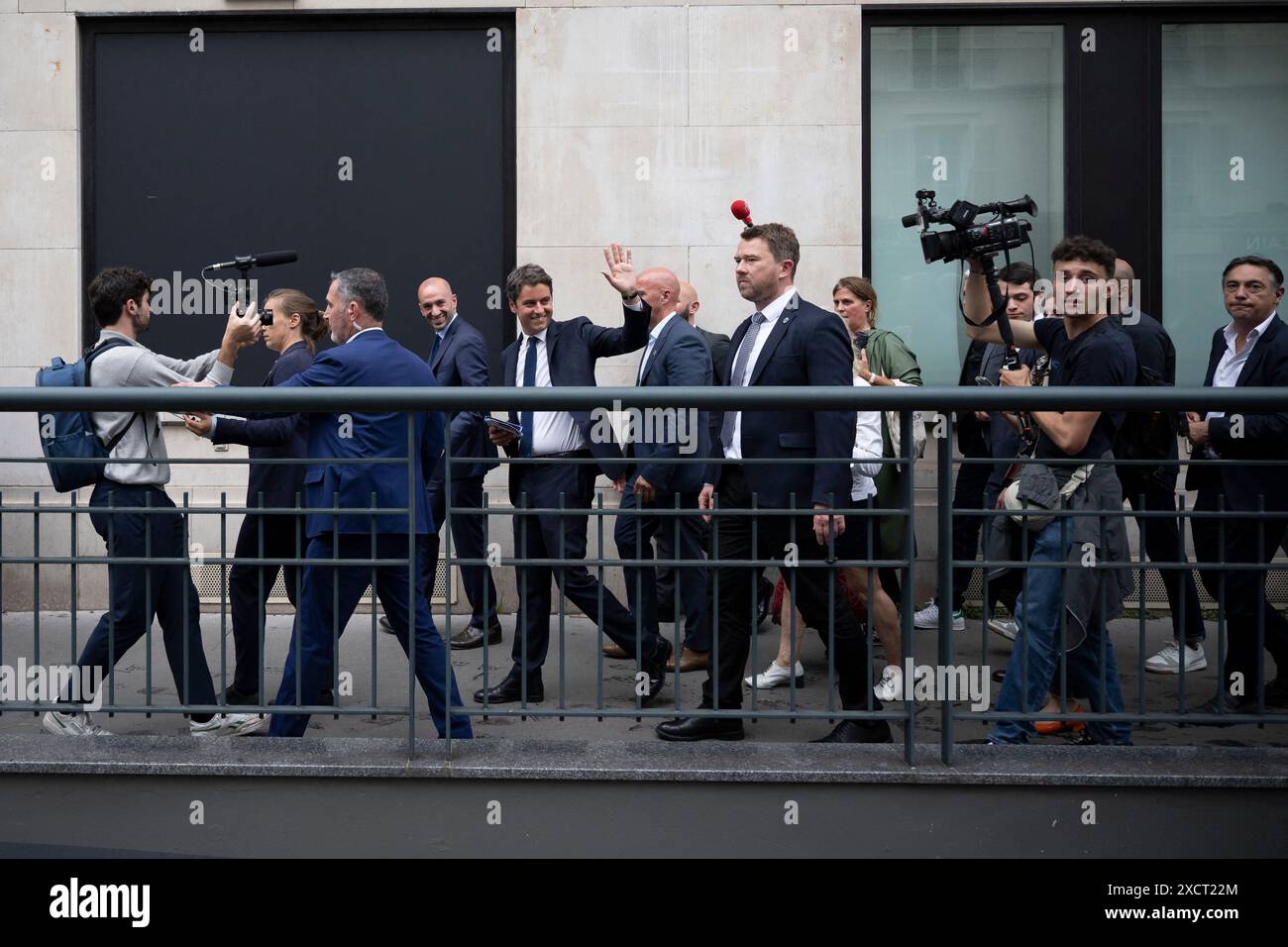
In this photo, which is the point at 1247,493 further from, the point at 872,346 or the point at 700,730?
the point at 872,346

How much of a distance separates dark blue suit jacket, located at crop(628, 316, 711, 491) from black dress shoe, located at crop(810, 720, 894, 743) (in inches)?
69.5

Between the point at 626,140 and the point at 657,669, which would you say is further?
the point at 626,140

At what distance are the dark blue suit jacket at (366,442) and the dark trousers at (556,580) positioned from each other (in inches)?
18.1

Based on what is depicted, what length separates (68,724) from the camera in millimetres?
5426

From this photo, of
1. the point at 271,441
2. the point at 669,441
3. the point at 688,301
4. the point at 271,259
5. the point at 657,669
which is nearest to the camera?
the point at 271,441

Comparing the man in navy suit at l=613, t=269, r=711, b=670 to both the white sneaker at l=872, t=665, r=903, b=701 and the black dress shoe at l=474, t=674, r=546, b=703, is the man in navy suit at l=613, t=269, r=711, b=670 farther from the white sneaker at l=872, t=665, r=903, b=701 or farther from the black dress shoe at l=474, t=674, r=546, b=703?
the white sneaker at l=872, t=665, r=903, b=701

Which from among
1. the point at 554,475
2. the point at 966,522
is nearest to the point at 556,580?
the point at 554,475

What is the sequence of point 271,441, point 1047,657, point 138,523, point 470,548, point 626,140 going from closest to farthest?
point 1047,657 < point 138,523 < point 470,548 < point 271,441 < point 626,140

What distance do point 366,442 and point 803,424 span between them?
1.74m

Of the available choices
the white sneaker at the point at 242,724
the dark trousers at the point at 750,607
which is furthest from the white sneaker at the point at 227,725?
the dark trousers at the point at 750,607

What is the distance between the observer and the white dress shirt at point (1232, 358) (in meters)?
6.41

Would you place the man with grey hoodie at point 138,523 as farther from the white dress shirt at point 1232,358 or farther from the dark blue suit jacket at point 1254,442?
the white dress shirt at point 1232,358

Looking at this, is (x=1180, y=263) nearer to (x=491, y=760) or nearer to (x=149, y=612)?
(x=491, y=760)
